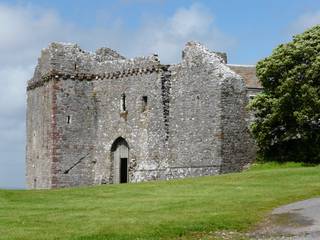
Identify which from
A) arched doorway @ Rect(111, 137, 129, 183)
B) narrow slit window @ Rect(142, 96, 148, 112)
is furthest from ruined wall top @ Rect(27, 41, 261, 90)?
arched doorway @ Rect(111, 137, 129, 183)

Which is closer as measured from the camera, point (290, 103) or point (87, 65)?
point (290, 103)

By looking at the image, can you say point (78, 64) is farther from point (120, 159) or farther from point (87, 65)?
point (120, 159)

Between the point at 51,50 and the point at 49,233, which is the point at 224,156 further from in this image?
the point at 49,233

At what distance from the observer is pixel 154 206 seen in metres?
28.1

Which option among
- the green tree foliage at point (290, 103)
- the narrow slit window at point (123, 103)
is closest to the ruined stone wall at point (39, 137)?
the narrow slit window at point (123, 103)

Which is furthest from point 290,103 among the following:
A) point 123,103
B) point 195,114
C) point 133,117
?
point 123,103

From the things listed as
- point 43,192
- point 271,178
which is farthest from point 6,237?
point 271,178

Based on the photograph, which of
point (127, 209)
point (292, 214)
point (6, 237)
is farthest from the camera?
point (127, 209)

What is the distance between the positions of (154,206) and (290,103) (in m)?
19.3

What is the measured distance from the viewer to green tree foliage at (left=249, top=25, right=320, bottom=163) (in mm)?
44062

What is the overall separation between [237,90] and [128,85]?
8.74 meters

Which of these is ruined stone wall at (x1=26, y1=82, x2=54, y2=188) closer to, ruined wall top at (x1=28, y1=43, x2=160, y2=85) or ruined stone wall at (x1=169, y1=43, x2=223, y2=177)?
ruined wall top at (x1=28, y1=43, x2=160, y2=85)

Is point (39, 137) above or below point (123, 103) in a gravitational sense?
below

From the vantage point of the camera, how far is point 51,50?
5222cm
